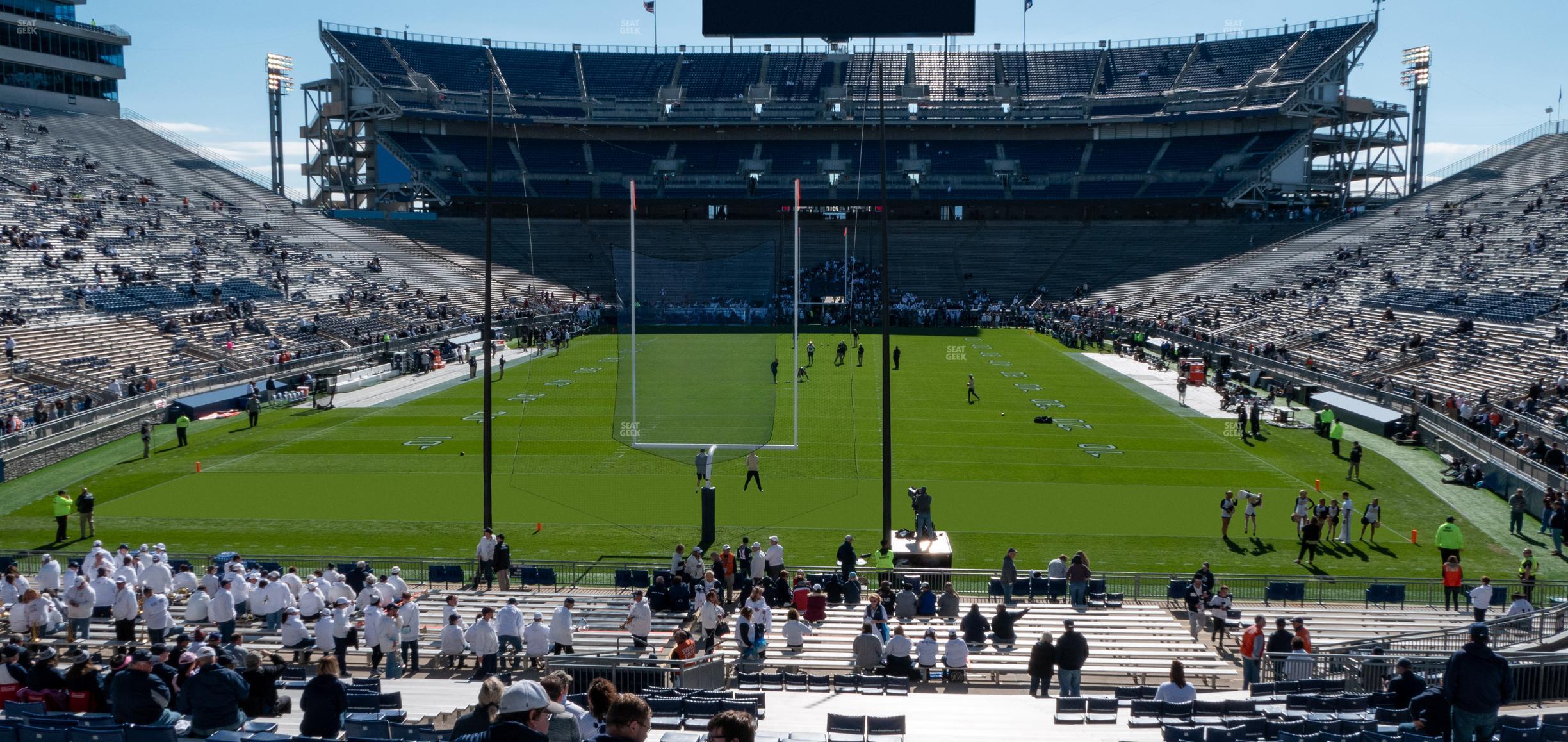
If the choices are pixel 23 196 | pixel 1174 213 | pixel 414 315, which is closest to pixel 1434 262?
pixel 1174 213

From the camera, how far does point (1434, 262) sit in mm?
45875

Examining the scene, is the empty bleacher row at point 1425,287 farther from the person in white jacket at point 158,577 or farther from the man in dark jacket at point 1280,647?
the person in white jacket at point 158,577

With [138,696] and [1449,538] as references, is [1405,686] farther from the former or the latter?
[138,696]

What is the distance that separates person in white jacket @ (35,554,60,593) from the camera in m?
15.3

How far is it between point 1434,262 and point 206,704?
48.8 metres

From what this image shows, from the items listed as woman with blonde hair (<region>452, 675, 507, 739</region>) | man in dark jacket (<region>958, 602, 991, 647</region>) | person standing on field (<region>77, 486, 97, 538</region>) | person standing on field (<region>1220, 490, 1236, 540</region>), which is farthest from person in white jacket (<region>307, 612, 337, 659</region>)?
person standing on field (<region>1220, 490, 1236, 540</region>)

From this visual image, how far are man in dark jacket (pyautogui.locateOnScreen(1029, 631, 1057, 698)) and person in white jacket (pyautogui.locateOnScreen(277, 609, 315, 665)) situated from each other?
8277mm

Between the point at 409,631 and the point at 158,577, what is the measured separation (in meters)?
4.16

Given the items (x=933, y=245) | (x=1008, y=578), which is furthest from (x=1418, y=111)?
(x=1008, y=578)

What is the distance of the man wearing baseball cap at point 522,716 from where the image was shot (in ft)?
16.7

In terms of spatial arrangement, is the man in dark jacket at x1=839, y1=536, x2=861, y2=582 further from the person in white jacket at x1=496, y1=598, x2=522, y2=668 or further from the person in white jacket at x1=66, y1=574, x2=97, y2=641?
the person in white jacket at x1=66, y1=574, x2=97, y2=641

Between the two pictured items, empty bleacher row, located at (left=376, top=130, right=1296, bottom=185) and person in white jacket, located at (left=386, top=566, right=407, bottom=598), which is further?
empty bleacher row, located at (left=376, top=130, right=1296, bottom=185)

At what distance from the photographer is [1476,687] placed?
8250 mm

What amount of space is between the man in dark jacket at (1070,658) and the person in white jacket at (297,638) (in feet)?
28.1
